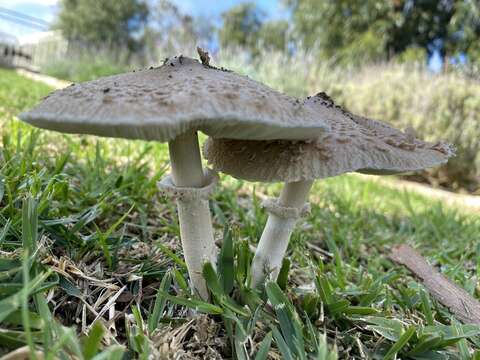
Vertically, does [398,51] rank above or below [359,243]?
above

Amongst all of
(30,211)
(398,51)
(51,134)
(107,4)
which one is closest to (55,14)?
(107,4)

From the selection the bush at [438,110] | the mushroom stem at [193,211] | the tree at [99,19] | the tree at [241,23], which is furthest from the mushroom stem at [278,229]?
the tree at [241,23]

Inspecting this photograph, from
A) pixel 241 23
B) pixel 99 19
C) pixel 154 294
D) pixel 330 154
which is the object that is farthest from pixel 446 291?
pixel 241 23

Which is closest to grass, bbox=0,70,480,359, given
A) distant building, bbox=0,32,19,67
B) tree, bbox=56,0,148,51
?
distant building, bbox=0,32,19,67

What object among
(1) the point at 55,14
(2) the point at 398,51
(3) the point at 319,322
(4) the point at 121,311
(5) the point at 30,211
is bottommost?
(3) the point at 319,322

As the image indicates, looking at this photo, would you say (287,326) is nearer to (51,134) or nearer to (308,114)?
(308,114)

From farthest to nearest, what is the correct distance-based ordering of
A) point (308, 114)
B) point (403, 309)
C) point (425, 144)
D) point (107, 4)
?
point (107, 4)
point (403, 309)
point (425, 144)
point (308, 114)

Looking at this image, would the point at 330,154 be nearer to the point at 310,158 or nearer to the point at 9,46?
the point at 310,158
